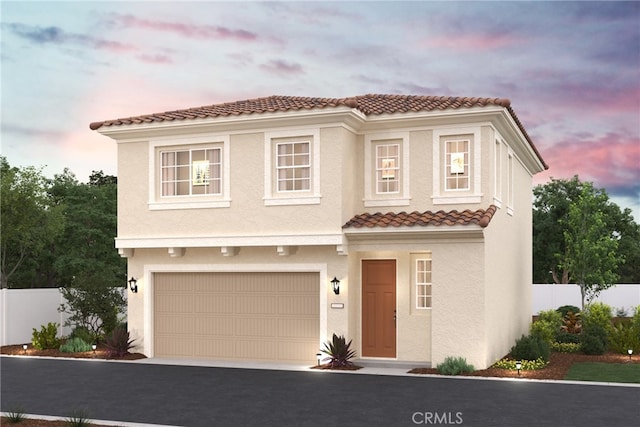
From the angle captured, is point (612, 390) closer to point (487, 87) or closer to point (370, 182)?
point (370, 182)

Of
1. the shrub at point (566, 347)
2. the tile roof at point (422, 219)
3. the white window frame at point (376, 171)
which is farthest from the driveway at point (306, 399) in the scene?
the shrub at point (566, 347)

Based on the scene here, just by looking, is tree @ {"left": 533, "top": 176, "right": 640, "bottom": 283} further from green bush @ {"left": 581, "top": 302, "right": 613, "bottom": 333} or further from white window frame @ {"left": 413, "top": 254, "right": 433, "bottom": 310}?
white window frame @ {"left": 413, "top": 254, "right": 433, "bottom": 310}

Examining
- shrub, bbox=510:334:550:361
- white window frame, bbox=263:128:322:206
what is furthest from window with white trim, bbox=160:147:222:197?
shrub, bbox=510:334:550:361

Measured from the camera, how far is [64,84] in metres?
32.1

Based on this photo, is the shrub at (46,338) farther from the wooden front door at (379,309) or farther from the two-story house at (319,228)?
the wooden front door at (379,309)

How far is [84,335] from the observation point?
22312mm

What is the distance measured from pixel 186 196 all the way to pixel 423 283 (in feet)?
21.4

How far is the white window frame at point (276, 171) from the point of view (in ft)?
60.9

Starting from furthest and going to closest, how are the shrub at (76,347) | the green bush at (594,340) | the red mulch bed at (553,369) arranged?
the shrub at (76,347), the green bush at (594,340), the red mulch bed at (553,369)

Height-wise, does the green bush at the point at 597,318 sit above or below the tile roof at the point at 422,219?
below

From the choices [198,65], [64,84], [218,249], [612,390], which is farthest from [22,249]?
[612,390]

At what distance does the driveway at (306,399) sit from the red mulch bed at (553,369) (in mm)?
794

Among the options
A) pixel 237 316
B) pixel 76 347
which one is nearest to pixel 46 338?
pixel 76 347

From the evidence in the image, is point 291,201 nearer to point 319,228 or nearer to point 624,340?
point 319,228
